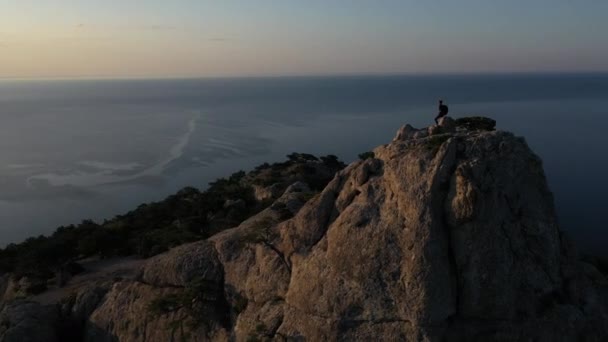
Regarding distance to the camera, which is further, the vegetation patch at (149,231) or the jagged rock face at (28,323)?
the vegetation patch at (149,231)

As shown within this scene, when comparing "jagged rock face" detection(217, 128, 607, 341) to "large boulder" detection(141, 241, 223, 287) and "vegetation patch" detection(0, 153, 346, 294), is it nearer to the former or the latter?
"large boulder" detection(141, 241, 223, 287)

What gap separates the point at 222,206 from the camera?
46844 mm

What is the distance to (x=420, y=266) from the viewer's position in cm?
1998

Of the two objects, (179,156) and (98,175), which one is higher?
(179,156)

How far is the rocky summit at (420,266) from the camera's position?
19938 millimetres

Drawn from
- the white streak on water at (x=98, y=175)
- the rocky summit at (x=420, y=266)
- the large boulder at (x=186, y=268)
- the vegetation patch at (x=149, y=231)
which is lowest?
the white streak on water at (x=98, y=175)

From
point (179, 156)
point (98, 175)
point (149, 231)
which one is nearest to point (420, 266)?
point (149, 231)

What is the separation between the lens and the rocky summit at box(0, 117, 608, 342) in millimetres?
19938

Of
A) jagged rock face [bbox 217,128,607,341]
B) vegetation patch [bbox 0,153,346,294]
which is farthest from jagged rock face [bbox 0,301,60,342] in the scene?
jagged rock face [bbox 217,128,607,341]

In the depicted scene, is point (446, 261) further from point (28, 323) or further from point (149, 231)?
point (149, 231)

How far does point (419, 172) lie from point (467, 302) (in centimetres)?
573

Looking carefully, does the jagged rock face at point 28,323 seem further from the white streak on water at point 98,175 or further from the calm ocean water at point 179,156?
the white streak on water at point 98,175

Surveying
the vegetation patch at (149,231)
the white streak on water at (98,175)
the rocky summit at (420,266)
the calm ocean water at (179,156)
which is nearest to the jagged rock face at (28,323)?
the rocky summit at (420,266)

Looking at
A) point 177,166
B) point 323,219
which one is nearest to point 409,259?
point 323,219
